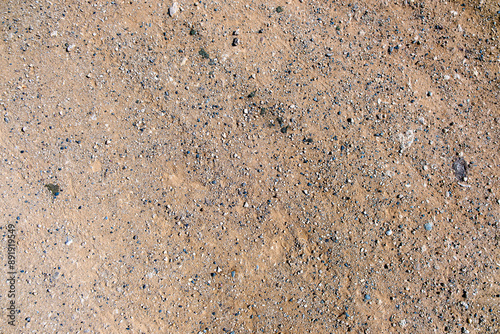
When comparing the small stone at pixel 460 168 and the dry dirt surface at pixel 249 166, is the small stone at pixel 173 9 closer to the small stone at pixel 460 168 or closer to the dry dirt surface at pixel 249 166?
the dry dirt surface at pixel 249 166

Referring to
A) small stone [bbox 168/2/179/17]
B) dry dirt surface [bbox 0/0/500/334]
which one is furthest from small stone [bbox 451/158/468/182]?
small stone [bbox 168/2/179/17]

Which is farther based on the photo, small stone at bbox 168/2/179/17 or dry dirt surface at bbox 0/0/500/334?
small stone at bbox 168/2/179/17

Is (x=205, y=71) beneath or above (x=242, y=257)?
above

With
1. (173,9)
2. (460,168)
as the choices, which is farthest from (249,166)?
(460,168)

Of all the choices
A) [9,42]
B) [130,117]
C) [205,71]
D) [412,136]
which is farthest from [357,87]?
[9,42]

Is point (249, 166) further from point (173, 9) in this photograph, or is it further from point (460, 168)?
point (460, 168)

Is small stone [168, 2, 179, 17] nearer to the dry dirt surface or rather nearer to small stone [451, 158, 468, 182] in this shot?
the dry dirt surface

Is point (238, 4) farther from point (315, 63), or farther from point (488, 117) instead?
point (488, 117)

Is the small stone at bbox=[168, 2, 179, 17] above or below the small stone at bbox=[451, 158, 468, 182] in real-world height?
below

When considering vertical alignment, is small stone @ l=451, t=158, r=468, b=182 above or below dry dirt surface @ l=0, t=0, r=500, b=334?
above
